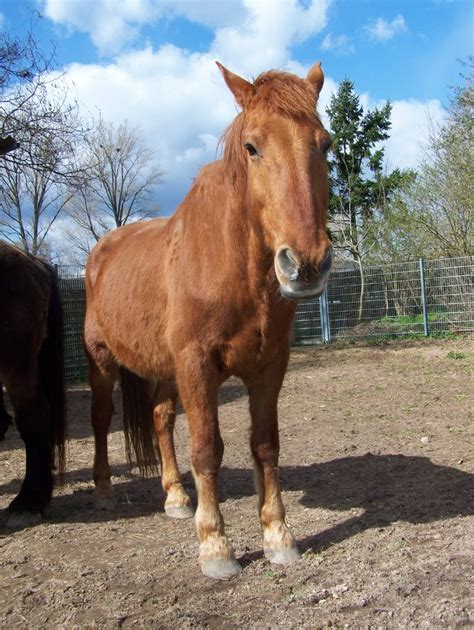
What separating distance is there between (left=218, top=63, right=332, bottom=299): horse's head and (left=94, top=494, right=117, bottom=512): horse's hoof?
2.75 m

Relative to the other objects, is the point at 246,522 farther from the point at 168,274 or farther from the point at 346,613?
the point at 168,274

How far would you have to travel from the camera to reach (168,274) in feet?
12.0

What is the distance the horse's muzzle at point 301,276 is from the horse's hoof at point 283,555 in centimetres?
157

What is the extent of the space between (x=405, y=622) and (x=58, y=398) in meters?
3.25

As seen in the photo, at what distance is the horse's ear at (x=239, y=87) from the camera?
3072 mm

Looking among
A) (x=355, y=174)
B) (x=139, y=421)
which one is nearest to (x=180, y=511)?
(x=139, y=421)

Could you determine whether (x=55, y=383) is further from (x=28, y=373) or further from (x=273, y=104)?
(x=273, y=104)

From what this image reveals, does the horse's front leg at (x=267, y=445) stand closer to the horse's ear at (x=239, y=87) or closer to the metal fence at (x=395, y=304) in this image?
the horse's ear at (x=239, y=87)

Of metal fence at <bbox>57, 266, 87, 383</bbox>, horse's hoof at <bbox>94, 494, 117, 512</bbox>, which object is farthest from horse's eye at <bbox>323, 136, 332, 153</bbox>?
metal fence at <bbox>57, 266, 87, 383</bbox>

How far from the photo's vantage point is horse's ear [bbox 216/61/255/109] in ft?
10.1

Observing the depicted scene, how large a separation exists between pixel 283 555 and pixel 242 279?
1.58m

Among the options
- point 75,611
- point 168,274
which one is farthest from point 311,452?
point 75,611

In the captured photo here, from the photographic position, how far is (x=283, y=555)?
128 inches

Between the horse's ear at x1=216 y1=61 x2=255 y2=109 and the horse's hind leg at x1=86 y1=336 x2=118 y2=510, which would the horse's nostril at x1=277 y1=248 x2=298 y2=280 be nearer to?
the horse's ear at x1=216 y1=61 x2=255 y2=109
